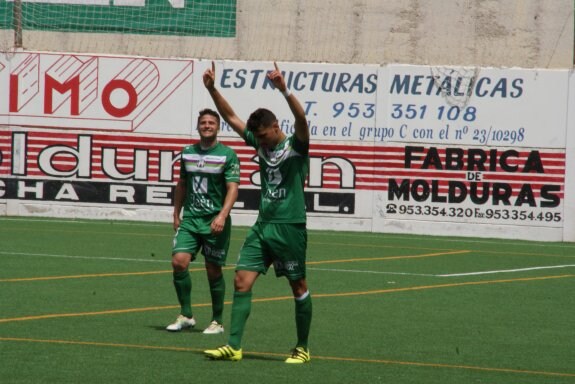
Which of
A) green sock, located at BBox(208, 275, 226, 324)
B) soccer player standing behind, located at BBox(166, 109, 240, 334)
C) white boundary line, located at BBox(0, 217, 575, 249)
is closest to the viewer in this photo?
green sock, located at BBox(208, 275, 226, 324)

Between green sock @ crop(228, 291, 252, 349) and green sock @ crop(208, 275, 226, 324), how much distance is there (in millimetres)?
1816

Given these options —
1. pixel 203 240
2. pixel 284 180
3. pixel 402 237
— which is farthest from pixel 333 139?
pixel 284 180

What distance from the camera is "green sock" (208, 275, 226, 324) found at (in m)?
13.1

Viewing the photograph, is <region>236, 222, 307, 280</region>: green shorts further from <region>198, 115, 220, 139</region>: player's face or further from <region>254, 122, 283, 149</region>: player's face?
<region>198, 115, 220, 139</region>: player's face

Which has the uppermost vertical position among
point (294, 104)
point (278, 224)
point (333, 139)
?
point (333, 139)

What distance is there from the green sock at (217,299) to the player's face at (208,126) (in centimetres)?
137

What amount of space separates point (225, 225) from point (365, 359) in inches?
97.5

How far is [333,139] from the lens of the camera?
28547 mm

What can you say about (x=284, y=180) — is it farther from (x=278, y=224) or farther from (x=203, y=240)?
(x=203, y=240)

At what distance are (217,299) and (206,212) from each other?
863mm

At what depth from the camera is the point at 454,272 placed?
20.2 meters

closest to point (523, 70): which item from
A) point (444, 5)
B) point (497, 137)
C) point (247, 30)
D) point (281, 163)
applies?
point (497, 137)

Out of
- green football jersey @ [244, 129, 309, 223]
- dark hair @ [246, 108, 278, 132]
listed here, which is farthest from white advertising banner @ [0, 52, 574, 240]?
dark hair @ [246, 108, 278, 132]

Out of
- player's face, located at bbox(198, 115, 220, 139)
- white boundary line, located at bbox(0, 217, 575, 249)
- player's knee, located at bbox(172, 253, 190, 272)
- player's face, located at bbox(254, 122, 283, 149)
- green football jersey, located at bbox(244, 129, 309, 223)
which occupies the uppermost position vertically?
player's face, located at bbox(198, 115, 220, 139)
